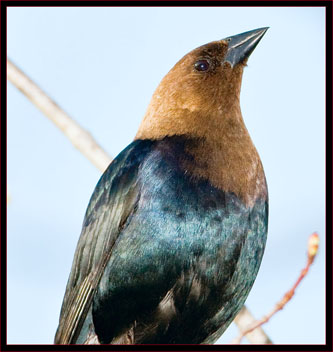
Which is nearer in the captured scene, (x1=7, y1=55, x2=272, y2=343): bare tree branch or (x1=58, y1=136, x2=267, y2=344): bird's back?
(x1=58, y1=136, x2=267, y2=344): bird's back

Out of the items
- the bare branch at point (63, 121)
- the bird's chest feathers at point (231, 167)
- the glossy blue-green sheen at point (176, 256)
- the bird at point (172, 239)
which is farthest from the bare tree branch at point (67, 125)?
the bird's chest feathers at point (231, 167)

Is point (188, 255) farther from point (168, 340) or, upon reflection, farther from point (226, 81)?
point (226, 81)

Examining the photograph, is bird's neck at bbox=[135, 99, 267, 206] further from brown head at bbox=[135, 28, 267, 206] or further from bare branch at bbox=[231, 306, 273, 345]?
bare branch at bbox=[231, 306, 273, 345]

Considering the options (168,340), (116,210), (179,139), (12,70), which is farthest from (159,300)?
(12,70)

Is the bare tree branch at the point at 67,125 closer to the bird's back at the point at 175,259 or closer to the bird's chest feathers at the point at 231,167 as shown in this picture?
the bird's back at the point at 175,259

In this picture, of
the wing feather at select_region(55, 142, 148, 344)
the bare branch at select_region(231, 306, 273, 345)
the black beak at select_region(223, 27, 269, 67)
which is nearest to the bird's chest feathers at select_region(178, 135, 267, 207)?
the wing feather at select_region(55, 142, 148, 344)

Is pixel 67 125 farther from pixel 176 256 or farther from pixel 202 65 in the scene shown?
pixel 176 256
